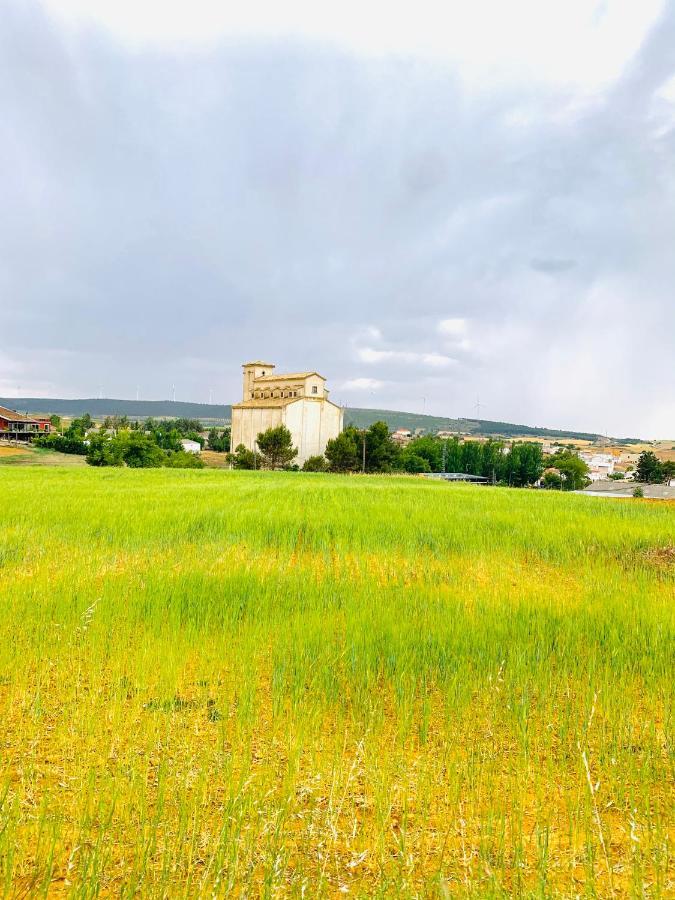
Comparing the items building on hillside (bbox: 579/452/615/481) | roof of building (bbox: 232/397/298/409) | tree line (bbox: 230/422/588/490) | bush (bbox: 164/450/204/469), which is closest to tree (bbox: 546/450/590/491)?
tree line (bbox: 230/422/588/490)

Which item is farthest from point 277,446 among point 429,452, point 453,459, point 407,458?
point 453,459

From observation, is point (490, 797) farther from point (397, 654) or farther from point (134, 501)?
point (134, 501)

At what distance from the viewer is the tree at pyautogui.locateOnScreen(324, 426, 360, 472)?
73.9m

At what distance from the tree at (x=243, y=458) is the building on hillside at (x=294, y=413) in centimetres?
126

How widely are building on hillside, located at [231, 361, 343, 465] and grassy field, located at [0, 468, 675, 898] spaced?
66.2 metres

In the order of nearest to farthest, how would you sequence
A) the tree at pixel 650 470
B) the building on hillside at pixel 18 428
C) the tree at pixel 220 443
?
the building on hillside at pixel 18 428 → the tree at pixel 650 470 → the tree at pixel 220 443

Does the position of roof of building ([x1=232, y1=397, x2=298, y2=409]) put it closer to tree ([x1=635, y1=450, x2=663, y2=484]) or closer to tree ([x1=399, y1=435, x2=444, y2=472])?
tree ([x1=399, y1=435, x2=444, y2=472])

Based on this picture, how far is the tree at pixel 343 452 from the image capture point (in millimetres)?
73875

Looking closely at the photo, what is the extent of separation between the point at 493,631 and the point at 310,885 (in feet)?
13.2

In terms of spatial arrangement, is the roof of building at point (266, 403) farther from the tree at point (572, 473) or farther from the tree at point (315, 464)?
the tree at point (572, 473)

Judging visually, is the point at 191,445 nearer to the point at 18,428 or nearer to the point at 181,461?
the point at 18,428

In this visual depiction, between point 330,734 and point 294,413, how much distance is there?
236 ft

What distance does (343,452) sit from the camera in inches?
2911

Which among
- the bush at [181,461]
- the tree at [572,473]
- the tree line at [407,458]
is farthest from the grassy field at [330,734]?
the tree at [572,473]
